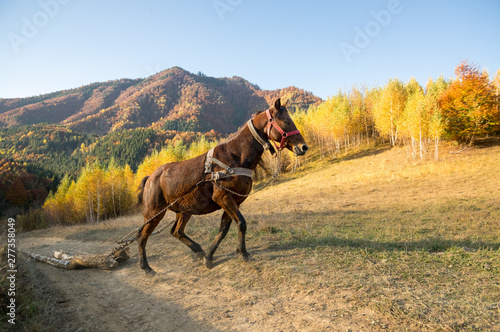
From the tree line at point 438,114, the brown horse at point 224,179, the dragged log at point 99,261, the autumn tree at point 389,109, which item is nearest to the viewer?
the brown horse at point 224,179

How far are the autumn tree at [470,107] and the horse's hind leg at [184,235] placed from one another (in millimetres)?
39123

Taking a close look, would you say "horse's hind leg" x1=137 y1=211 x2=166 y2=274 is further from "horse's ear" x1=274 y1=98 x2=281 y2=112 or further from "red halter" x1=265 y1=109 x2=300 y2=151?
"horse's ear" x1=274 y1=98 x2=281 y2=112

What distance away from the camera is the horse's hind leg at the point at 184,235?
5812 mm

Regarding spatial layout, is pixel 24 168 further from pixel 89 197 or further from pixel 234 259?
pixel 234 259

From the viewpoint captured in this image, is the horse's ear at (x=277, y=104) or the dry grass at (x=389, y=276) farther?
the horse's ear at (x=277, y=104)

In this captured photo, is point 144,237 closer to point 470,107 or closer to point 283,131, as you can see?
point 283,131

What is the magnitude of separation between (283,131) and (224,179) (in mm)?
1448

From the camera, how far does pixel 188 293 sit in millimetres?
4371

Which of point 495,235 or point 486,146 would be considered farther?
point 486,146

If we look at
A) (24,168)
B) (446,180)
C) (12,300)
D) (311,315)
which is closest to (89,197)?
(12,300)

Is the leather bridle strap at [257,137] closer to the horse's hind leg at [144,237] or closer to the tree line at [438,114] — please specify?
the horse's hind leg at [144,237]

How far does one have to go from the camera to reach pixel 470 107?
34.4 m

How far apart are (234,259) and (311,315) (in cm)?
235

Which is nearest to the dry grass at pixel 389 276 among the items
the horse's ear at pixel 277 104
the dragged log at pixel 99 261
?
the dragged log at pixel 99 261
